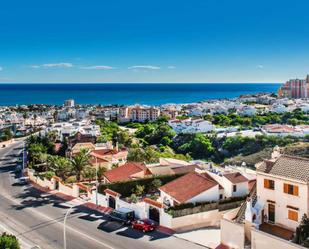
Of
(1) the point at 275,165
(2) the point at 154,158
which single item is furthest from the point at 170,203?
(2) the point at 154,158

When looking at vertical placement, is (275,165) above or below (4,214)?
above

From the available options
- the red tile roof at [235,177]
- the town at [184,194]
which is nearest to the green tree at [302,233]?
the town at [184,194]

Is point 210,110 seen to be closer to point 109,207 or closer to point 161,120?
point 161,120

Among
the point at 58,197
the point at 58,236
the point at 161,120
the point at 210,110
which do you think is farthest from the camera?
the point at 210,110

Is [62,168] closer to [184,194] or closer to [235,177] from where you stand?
[184,194]

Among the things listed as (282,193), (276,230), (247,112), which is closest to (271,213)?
(276,230)

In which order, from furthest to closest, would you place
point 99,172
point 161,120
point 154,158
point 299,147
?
point 161,120, point 299,147, point 154,158, point 99,172

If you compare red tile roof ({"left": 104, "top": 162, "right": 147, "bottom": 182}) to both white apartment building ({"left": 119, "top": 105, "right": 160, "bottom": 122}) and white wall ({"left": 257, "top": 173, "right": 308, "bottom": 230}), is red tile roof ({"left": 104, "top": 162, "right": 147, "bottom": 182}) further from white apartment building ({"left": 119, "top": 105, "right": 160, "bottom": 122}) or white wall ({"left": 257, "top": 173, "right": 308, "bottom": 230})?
white apartment building ({"left": 119, "top": 105, "right": 160, "bottom": 122})
